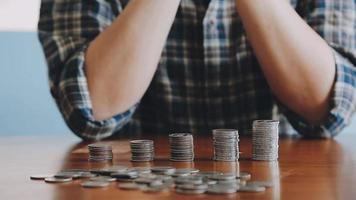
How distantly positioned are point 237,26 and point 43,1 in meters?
0.43

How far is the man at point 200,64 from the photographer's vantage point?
4.06ft

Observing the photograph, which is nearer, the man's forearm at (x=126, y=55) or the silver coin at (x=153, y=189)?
the silver coin at (x=153, y=189)

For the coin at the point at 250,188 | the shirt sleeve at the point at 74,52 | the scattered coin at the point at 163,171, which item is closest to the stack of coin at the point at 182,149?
the scattered coin at the point at 163,171

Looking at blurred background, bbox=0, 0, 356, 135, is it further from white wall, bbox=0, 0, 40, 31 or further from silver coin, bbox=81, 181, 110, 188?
silver coin, bbox=81, 181, 110, 188

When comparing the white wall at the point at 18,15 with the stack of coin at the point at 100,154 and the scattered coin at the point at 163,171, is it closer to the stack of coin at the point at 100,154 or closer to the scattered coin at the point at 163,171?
the stack of coin at the point at 100,154

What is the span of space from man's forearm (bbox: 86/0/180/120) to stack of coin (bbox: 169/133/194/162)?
40cm

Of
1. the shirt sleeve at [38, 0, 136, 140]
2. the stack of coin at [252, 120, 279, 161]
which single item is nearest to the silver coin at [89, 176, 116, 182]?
the stack of coin at [252, 120, 279, 161]

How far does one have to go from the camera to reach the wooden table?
62cm

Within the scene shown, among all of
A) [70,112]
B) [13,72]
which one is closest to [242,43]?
[70,112]

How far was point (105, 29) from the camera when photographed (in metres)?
1.28

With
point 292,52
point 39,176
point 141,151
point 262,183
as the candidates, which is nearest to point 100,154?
point 141,151

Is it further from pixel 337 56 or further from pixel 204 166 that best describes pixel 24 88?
pixel 204 166

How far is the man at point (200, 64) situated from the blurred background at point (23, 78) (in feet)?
2.41

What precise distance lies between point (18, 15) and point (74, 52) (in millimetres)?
917
